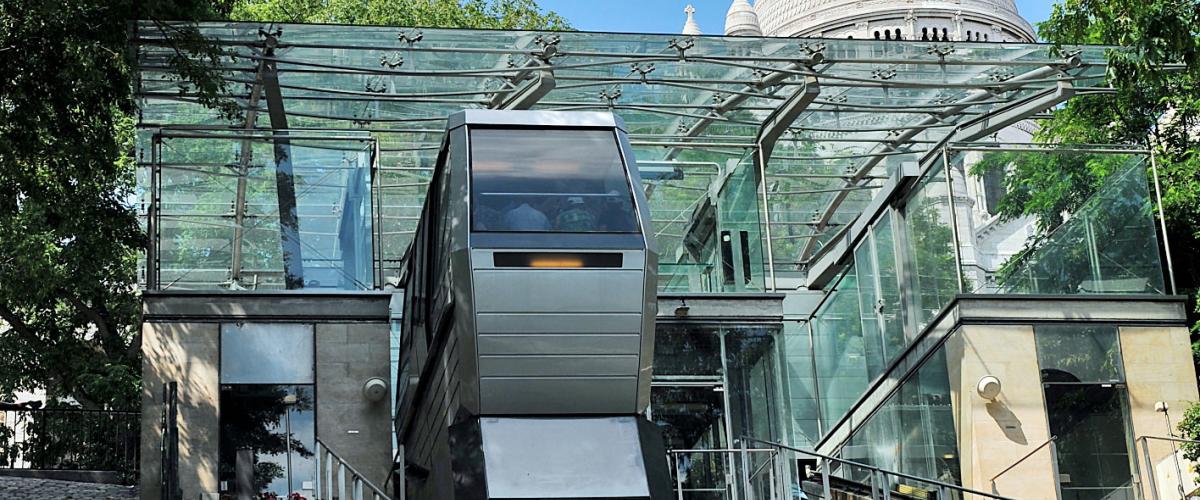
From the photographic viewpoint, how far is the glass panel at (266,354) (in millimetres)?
18984

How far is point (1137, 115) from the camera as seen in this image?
2728 cm

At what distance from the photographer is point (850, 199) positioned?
2862 cm

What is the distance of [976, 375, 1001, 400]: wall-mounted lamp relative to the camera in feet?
65.8

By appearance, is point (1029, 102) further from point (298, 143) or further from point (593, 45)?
point (298, 143)

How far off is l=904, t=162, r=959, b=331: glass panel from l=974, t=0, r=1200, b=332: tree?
94 centimetres

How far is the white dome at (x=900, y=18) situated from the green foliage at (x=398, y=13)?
7486cm

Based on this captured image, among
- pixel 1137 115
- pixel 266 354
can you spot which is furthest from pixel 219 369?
pixel 1137 115

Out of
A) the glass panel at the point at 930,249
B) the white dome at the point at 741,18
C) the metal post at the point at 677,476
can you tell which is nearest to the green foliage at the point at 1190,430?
the glass panel at the point at 930,249

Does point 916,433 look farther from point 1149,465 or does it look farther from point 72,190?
point 72,190

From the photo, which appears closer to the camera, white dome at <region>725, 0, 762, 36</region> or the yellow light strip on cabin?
the yellow light strip on cabin

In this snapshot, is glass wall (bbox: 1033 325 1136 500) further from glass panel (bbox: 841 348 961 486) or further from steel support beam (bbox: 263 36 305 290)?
steel support beam (bbox: 263 36 305 290)

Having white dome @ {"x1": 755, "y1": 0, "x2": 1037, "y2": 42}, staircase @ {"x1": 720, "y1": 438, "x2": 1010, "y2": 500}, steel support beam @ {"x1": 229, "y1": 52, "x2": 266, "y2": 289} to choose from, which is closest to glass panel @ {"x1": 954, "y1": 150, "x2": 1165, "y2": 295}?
staircase @ {"x1": 720, "y1": 438, "x2": 1010, "y2": 500}

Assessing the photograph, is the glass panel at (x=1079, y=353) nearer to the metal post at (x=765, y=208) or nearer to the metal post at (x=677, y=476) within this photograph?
the metal post at (x=765, y=208)

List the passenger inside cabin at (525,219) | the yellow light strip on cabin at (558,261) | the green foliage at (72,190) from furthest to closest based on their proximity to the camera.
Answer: the green foliage at (72,190)
the passenger inside cabin at (525,219)
the yellow light strip on cabin at (558,261)
